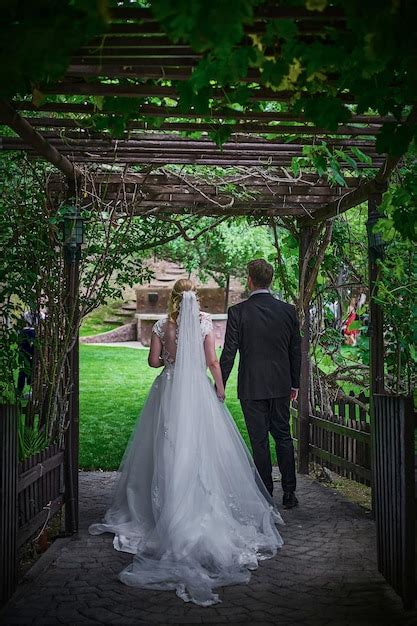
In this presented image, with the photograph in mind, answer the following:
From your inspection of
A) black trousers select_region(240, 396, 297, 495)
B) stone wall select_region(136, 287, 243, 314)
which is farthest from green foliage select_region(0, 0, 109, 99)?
stone wall select_region(136, 287, 243, 314)

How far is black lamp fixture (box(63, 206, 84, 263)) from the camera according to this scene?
22.3 feet

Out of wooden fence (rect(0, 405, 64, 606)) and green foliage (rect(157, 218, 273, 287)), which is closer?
wooden fence (rect(0, 405, 64, 606))

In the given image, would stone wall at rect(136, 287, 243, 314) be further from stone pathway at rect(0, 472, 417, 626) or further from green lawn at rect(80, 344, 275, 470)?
stone pathway at rect(0, 472, 417, 626)

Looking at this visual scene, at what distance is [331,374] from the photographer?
31.6 ft

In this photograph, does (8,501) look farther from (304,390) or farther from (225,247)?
(225,247)

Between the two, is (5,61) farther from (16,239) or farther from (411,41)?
(16,239)

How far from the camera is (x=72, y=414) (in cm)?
679

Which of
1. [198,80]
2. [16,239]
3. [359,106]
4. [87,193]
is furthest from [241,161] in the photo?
[198,80]

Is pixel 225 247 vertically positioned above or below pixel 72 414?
above

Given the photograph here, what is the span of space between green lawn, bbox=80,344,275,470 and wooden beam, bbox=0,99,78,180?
4349mm

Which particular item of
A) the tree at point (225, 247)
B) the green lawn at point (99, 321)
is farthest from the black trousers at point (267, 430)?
the green lawn at point (99, 321)

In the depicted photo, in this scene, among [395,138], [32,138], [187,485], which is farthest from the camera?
[187,485]

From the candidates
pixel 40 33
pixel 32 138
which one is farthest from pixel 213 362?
pixel 40 33

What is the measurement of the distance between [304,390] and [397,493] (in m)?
4.66
